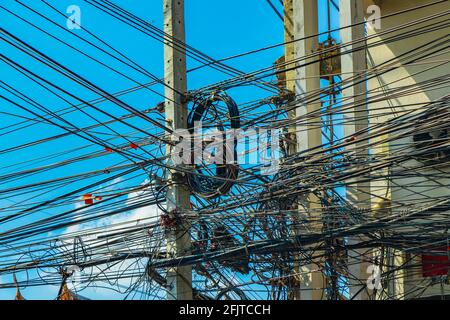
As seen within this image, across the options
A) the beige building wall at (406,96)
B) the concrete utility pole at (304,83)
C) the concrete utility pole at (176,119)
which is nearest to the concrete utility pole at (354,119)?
the concrete utility pole at (304,83)

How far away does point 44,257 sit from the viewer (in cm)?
1061

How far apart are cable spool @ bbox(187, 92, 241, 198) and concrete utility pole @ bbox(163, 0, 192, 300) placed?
13cm

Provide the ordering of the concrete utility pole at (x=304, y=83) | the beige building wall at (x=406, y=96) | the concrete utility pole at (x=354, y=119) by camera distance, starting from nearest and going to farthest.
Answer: the concrete utility pole at (x=354, y=119), the concrete utility pole at (x=304, y=83), the beige building wall at (x=406, y=96)

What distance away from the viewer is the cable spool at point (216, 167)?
32.4 feet

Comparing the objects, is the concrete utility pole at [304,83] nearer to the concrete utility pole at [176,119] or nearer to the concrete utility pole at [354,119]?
the concrete utility pole at [354,119]

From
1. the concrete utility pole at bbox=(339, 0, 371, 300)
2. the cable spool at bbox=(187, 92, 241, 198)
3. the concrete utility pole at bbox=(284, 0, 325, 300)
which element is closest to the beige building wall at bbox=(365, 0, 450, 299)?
the concrete utility pole at bbox=(339, 0, 371, 300)

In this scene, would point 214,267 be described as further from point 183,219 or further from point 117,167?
point 117,167

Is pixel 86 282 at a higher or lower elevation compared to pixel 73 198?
lower

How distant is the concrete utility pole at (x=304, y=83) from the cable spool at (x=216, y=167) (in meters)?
0.86

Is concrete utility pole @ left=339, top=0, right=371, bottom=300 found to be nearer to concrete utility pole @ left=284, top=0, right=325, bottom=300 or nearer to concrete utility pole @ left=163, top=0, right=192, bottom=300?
concrete utility pole @ left=284, top=0, right=325, bottom=300

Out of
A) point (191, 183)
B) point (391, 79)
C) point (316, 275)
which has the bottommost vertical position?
point (316, 275)

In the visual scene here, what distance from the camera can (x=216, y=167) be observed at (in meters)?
9.98
